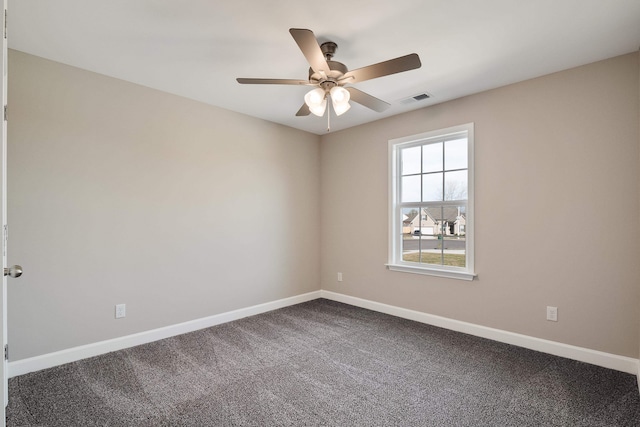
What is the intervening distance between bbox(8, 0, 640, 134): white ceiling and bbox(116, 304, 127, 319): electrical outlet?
6.85 ft

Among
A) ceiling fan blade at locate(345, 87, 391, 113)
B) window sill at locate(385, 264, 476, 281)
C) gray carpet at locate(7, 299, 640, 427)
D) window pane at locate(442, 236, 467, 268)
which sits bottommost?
gray carpet at locate(7, 299, 640, 427)

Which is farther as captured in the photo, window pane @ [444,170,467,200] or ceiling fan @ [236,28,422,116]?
window pane @ [444,170,467,200]

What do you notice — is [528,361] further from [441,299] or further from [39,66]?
[39,66]

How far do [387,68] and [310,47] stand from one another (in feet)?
1.70

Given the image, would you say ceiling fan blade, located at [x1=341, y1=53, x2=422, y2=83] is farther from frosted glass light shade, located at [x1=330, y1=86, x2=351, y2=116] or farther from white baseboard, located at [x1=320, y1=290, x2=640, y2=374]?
white baseboard, located at [x1=320, y1=290, x2=640, y2=374]

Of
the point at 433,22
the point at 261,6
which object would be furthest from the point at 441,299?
the point at 261,6

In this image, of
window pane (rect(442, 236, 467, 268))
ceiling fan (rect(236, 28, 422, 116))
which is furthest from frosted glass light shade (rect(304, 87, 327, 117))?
window pane (rect(442, 236, 467, 268))

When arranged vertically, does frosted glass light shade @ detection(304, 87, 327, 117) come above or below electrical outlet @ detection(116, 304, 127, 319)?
above

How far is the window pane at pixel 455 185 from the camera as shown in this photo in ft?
11.7

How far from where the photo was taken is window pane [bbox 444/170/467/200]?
3.56m

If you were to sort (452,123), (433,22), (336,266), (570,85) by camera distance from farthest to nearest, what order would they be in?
1. (336,266)
2. (452,123)
3. (570,85)
4. (433,22)

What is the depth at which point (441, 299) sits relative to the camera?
11.8 ft

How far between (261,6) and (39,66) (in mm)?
1969

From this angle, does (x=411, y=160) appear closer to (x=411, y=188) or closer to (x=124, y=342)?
(x=411, y=188)
